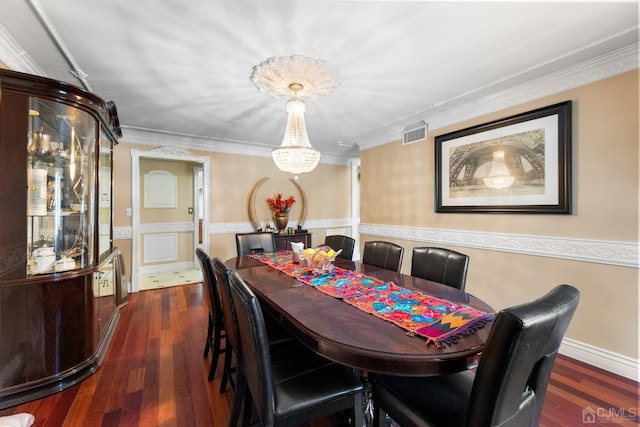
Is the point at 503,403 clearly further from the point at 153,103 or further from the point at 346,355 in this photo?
the point at 153,103

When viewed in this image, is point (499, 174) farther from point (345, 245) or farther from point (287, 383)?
point (287, 383)

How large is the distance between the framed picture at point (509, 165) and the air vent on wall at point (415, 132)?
27cm

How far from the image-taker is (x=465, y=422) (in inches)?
37.8

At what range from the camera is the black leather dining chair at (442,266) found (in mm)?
1953

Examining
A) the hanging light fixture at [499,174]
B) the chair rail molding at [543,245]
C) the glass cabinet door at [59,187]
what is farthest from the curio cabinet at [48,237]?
the hanging light fixture at [499,174]

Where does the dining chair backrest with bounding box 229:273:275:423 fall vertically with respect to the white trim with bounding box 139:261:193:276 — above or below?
above

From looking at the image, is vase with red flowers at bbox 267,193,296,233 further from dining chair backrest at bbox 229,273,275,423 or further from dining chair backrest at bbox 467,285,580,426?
dining chair backrest at bbox 467,285,580,426

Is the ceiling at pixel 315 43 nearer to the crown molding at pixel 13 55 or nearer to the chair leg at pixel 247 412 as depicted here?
the crown molding at pixel 13 55

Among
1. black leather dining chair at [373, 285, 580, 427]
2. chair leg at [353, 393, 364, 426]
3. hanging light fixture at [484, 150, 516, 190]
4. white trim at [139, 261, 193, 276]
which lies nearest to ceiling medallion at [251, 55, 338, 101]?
hanging light fixture at [484, 150, 516, 190]

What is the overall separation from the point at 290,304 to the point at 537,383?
113 centimetres

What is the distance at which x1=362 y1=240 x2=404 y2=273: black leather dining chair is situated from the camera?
241 centimetres

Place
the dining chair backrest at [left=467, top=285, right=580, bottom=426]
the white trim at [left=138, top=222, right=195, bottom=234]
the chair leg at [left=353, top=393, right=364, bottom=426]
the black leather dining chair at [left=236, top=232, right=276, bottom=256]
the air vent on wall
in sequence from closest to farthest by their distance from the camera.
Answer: the dining chair backrest at [left=467, top=285, right=580, bottom=426]
the chair leg at [left=353, top=393, right=364, bottom=426]
the black leather dining chair at [left=236, top=232, right=276, bottom=256]
the air vent on wall
the white trim at [left=138, top=222, right=195, bottom=234]

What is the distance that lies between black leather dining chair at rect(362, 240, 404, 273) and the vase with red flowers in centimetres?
241

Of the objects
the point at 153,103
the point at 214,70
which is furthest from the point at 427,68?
the point at 153,103
